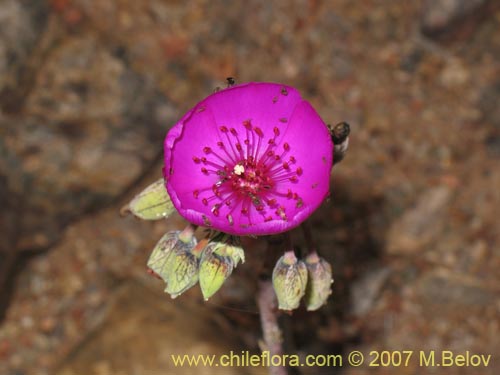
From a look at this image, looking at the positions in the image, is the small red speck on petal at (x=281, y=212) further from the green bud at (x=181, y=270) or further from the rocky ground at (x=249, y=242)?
the rocky ground at (x=249, y=242)

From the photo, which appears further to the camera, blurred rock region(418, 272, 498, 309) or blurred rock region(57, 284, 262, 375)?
blurred rock region(418, 272, 498, 309)

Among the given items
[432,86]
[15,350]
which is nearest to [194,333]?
[15,350]

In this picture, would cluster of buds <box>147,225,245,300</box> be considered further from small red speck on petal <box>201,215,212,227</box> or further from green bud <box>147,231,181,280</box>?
small red speck on petal <box>201,215,212,227</box>

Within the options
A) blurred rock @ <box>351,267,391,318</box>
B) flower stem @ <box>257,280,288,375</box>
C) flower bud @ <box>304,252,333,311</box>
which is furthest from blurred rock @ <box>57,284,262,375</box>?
flower bud @ <box>304,252,333,311</box>

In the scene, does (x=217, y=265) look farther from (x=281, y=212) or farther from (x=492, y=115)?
(x=492, y=115)

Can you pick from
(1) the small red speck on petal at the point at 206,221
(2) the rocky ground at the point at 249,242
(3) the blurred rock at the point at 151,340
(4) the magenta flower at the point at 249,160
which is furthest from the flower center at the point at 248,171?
(2) the rocky ground at the point at 249,242

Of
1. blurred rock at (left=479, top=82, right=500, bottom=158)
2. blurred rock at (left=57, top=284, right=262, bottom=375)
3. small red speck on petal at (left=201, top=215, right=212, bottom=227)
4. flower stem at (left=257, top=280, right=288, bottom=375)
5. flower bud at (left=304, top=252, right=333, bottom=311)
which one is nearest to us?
small red speck on petal at (left=201, top=215, right=212, bottom=227)

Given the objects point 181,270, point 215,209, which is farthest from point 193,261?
A: point 215,209
